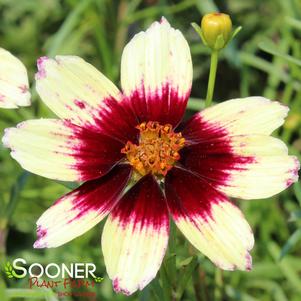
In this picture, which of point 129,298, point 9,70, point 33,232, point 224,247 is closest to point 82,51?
point 33,232

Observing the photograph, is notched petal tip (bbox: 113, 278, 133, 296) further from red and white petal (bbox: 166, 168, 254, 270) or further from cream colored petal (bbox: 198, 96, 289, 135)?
cream colored petal (bbox: 198, 96, 289, 135)

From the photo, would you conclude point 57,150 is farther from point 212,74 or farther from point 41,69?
point 212,74

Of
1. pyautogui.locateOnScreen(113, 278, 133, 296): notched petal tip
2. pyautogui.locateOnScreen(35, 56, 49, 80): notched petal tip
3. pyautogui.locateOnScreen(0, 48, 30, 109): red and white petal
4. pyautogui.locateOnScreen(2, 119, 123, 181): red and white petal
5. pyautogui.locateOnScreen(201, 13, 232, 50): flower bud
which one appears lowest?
pyautogui.locateOnScreen(113, 278, 133, 296): notched petal tip

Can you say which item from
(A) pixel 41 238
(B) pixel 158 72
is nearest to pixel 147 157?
(B) pixel 158 72

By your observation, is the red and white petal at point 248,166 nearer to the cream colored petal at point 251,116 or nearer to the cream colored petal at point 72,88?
the cream colored petal at point 251,116

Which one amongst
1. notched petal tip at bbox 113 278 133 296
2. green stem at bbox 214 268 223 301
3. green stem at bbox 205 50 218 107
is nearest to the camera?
notched petal tip at bbox 113 278 133 296

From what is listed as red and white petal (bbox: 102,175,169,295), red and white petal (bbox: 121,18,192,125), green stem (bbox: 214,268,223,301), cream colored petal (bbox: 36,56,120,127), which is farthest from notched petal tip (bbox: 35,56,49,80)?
green stem (bbox: 214,268,223,301)

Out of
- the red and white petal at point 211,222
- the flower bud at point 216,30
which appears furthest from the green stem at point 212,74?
the red and white petal at point 211,222
